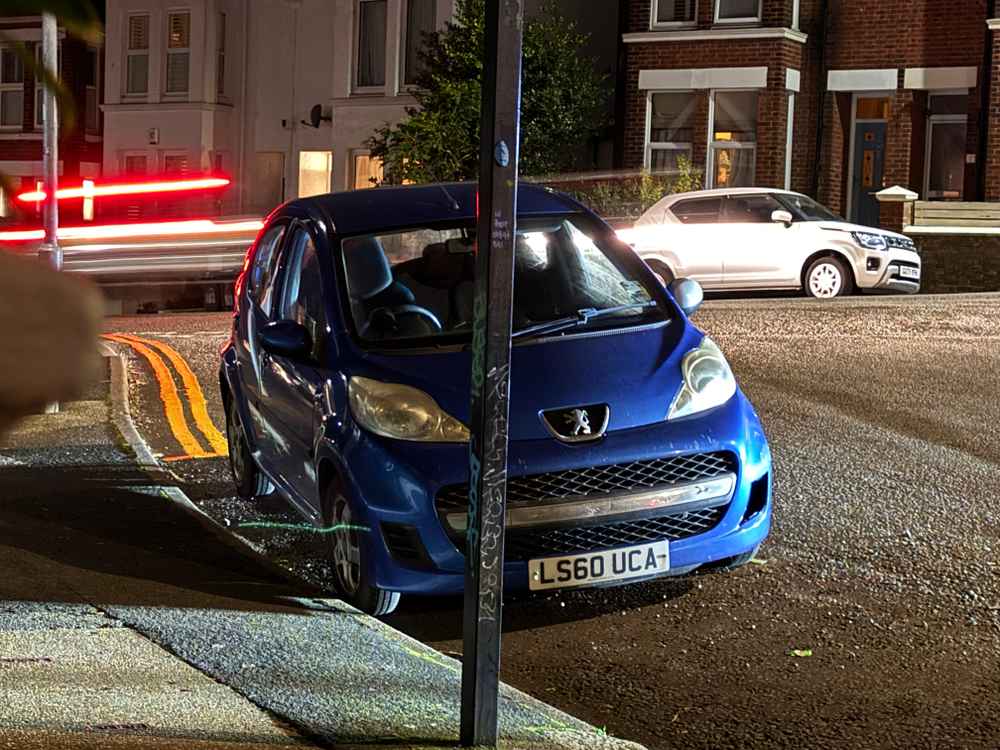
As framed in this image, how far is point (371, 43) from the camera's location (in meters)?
36.4

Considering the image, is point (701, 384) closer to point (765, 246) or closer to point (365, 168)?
point (765, 246)

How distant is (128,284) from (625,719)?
23.0 m

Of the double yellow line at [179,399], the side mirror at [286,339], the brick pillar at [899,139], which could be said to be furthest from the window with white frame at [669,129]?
the side mirror at [286,339]

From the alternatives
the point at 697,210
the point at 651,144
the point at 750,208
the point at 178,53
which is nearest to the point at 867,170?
the point at 651,144

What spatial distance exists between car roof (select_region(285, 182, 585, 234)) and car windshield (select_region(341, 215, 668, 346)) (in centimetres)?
6

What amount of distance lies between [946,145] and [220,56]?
17.0 metres

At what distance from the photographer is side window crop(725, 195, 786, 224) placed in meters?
23.4

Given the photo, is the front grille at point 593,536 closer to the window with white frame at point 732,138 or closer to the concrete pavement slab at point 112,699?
the concrete pavement slab at point 112,699

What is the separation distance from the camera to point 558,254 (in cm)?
794

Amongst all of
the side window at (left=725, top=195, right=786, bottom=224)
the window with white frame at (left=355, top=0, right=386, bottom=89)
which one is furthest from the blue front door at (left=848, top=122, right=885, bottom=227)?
the window with white frame at (left=355, top=0, right=386, bottom=89)

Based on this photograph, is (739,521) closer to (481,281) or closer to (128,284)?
(481,281)

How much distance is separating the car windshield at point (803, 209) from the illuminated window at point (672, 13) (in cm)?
892

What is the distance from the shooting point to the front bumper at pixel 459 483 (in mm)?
6523

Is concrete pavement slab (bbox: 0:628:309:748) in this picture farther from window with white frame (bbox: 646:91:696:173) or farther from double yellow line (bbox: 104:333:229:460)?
window with white frame (bbox: 646:91:696:173)
